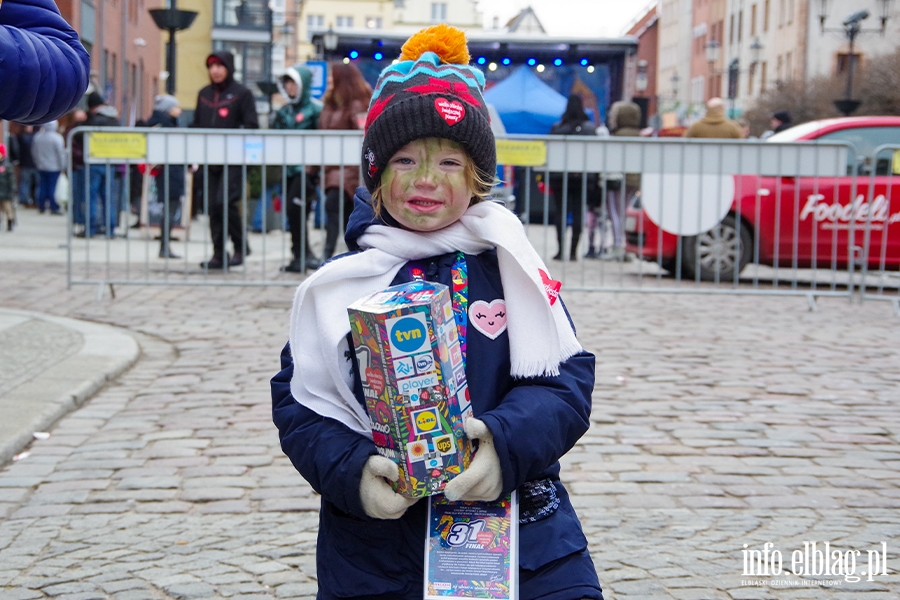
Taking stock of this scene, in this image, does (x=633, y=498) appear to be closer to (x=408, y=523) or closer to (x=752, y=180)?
(x=408, y=523)

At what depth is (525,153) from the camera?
10766mm

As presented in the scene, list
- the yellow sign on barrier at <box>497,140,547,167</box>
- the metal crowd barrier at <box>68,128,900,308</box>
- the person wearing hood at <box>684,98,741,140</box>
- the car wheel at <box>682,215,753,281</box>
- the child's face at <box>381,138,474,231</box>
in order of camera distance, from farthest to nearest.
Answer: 1. the person wearing hood at <box>684,98,741,140</box>
2. the car wheel at <box>682,215,753,281</box>
3. the yellow sign on barrier at <box>497,140,547,167</box>
4. the metal crowd barrier at <box>68,128,900,308</box>
5. the child's face at <box>381,138,474,231</box>

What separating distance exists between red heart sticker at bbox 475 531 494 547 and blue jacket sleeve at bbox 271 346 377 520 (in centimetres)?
20

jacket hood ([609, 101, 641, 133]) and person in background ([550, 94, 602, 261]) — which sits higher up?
jacket hood ([609, 101, 641, 133])

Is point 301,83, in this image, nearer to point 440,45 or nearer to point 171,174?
point 171,174

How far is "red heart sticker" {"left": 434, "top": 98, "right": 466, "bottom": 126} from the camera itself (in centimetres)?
226

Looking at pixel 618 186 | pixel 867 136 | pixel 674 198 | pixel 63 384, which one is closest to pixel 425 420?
pixel 63 384

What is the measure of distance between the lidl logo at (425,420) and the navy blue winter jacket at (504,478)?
0.45ft

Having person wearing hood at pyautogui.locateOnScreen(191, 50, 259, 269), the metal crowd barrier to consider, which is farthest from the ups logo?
person wearing hood at pyautogui.locateOnScreen(191, 50, 259, 269)

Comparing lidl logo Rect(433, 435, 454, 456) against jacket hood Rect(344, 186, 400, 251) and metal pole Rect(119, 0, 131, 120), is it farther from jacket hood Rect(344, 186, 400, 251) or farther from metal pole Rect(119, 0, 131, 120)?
metal pole Rect(119, 0, 131, 120)

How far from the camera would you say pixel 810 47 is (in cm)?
5353

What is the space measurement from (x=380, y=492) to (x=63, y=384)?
455 cm

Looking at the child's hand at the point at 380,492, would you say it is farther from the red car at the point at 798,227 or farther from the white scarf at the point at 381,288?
the red car at the point at 798,227

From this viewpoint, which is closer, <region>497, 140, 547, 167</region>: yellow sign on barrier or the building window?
<region>497, 140, 547, 167</region>: yellow sign on barrier
